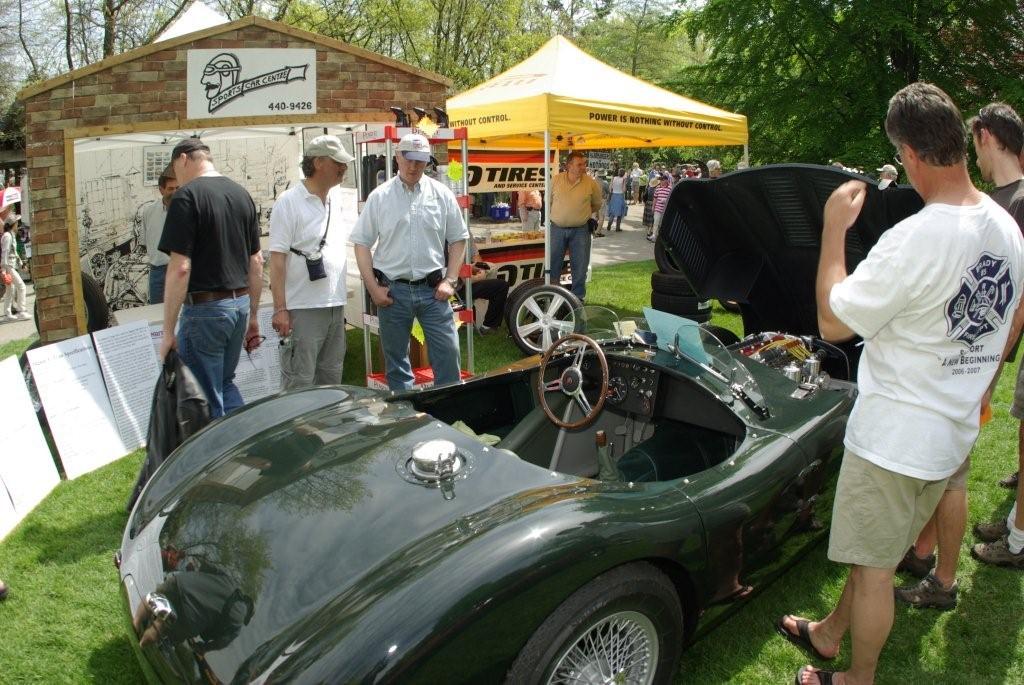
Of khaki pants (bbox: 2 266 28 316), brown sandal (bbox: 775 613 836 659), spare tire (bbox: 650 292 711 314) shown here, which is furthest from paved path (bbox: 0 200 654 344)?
brown sandal (bbox: 775 613 836 659)

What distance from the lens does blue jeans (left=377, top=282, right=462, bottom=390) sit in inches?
180

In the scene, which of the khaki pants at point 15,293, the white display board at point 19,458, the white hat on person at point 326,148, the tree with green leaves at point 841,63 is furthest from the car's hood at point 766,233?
the tree with green leaves at point 841,63

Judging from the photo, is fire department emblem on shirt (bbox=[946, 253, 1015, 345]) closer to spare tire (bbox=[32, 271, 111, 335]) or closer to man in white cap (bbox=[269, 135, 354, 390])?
man in white cap (bbox=[269, 135, 354, 390])

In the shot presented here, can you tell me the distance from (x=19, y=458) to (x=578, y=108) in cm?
548

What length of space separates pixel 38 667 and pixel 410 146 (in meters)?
3.10

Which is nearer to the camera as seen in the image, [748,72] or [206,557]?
[206,557]

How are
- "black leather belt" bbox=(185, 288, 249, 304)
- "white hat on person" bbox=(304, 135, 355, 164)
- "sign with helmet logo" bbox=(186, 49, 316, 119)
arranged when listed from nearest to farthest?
"black leather belt" bbox=(185, 288, 249, 304)
"white hat on person" bbox=(304, 135, 355, 164)
"sign with helmet logo" bbox=(186, 49, 316, 119)

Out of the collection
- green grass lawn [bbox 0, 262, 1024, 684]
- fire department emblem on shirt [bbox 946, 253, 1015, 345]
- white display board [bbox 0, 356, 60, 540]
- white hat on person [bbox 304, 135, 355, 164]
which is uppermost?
white hat on person [bbox 304, 135, 355, 164]

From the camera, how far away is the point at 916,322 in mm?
2055

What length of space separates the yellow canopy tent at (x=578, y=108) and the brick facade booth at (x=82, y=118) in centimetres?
219

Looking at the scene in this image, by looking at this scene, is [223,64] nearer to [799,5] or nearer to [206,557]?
[206,557]

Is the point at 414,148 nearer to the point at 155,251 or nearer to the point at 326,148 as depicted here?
the point at 326,148

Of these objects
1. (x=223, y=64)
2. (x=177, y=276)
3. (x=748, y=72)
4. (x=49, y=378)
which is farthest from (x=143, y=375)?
(x=748, y=72)

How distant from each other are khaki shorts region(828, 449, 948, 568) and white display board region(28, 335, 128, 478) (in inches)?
163
